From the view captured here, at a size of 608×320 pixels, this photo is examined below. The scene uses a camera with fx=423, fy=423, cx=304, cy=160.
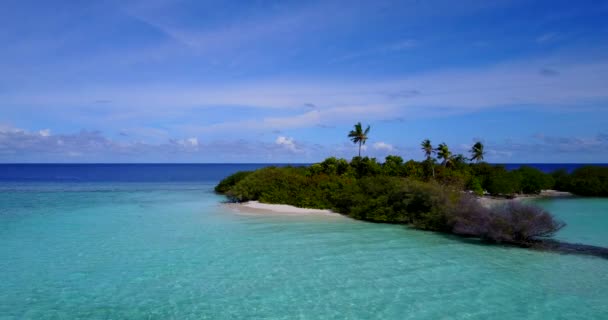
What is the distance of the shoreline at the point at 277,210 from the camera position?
33.9 m

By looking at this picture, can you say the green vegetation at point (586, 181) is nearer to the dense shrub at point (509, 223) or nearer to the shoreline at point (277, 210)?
the shoreline at point (277, 210)

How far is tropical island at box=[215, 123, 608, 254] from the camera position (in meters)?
21.7

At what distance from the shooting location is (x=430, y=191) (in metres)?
27.0

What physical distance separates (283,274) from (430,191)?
47.5 ft

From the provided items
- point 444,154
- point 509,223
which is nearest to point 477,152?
point 444,154

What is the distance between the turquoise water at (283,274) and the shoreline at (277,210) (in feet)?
21.1

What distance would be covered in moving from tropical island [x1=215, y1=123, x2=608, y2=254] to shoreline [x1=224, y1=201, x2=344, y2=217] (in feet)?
2.84

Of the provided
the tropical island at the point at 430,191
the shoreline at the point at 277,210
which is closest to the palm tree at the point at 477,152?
the tropical island at the point at 430,191

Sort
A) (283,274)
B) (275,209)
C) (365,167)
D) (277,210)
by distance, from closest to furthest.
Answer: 1. (283,274)
2. (277,210)
3. (275,209)
4. (365,167)

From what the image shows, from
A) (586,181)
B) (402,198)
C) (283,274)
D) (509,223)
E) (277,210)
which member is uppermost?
(586,181)

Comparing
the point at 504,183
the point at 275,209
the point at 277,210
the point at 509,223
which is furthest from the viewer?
the point at 504,183

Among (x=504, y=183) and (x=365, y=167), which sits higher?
(x=365, y=167)

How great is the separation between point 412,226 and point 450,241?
4.78m

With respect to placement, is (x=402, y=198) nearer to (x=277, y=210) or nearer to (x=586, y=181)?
(x=277, y=210)
